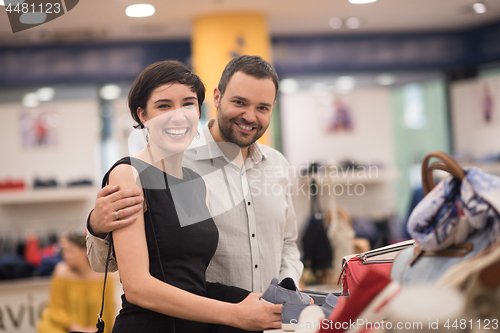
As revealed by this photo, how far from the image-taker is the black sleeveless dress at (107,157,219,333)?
125cm

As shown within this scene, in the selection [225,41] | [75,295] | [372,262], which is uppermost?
[225,41]

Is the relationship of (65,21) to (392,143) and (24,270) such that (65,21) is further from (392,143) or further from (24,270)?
(392,143)

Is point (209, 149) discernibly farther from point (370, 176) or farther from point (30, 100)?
point (30, 100)

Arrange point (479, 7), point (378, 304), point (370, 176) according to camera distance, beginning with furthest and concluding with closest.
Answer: point (370, 176), point (479, 7), point (378, 304)

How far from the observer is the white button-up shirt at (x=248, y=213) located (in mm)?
1699

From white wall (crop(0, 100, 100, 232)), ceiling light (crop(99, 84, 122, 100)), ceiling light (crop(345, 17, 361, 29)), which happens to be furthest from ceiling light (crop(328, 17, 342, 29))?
white wall (crop(0, 100, 100, 232))

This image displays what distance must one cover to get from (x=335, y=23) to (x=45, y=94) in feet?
12.3

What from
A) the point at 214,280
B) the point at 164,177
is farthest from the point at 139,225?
the point at 214,280

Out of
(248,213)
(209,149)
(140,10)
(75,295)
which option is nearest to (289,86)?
(140,10)

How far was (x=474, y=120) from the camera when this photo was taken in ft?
19.9

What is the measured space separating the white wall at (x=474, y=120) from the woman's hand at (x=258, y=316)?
5.59 meters

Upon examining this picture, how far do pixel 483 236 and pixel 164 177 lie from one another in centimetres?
86

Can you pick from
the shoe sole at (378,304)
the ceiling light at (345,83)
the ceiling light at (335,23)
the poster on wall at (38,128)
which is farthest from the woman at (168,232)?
the ceiling light at (345,83)

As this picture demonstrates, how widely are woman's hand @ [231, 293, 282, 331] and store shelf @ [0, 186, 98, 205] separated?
15.1 ft
